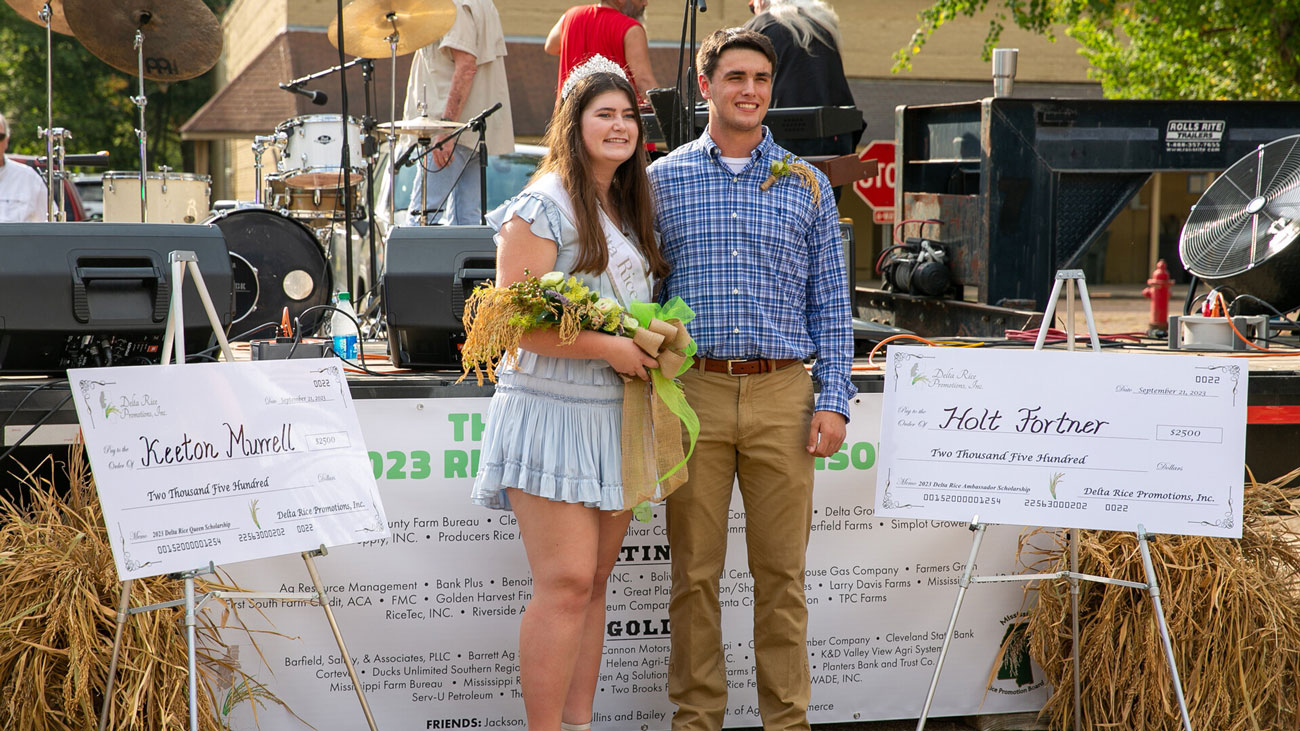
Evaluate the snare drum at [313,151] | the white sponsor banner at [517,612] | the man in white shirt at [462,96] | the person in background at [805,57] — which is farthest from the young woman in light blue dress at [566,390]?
the snare drum at [313,151]

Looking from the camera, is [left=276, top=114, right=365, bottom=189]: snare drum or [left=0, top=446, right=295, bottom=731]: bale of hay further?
[left=276, top=114, right=365, bottom=189]: snare drum

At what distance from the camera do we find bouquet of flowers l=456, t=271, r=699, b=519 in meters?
2.73

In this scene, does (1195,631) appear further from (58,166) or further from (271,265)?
(58,166)

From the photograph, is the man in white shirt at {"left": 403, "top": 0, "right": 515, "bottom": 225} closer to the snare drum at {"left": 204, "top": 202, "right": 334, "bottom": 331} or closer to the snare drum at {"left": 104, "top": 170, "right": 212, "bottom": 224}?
the snare drum at {"left": 204, "top": 202, "right": 334, "bottom": 331}

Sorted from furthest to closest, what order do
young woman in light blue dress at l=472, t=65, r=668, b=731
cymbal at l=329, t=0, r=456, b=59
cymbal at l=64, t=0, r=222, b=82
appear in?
cymbal at l=64, t=0, r=222, b=82, cymbal at l=329, t=0, r=456, b=59, young woman in light blue dress at l=472, t=65, r=668, b=731

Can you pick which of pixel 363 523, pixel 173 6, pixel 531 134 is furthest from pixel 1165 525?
pixel 531 134

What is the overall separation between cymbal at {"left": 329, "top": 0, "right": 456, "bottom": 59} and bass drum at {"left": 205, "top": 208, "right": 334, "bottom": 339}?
1.06 metres

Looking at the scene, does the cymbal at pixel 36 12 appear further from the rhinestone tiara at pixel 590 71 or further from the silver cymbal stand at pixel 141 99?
the rhinestone tiara at pixel 590 71

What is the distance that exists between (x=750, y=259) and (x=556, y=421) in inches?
27.2

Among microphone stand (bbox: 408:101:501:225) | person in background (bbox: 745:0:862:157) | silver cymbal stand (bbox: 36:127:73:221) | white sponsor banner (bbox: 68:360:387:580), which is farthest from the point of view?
silver cymbal stand (bbox: 36:127:73:221)

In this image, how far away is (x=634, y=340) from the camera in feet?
9.16

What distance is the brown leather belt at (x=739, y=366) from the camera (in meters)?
3.17

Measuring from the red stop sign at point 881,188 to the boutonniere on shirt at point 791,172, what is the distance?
416 centimetres

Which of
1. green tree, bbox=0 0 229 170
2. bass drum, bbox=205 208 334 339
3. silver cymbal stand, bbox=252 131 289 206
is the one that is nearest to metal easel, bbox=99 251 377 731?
bass drum, bbox=205 208 334 339
